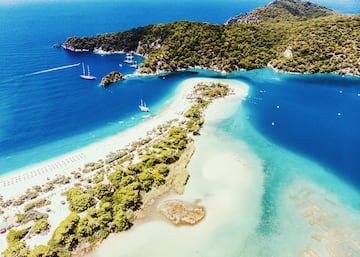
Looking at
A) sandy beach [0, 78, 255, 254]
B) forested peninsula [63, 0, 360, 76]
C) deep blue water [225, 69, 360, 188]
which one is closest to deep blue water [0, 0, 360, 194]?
deep blue water [225, 69, 360, 188]

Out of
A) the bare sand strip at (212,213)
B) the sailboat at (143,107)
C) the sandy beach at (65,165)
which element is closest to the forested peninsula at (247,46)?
the sailboat at (143,107)

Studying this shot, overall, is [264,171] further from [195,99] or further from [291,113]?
[195,99]

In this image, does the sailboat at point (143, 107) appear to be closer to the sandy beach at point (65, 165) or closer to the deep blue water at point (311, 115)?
the sandy beach at point (65, 165)

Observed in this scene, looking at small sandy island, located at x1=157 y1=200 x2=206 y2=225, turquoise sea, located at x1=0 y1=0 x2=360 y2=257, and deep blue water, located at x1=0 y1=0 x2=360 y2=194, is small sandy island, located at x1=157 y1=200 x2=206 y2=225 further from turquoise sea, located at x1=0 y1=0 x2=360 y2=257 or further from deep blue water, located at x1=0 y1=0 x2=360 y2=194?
deep blue water, located at x1=0 y1=0 x2=360 y2=194

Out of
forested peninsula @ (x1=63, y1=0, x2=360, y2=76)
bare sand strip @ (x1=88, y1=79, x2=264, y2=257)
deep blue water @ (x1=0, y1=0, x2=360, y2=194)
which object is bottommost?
bare sand strip @ (x1=88, y1=79, x2=264, y2=257)

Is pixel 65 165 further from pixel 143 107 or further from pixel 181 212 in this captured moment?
pixel 143 107
